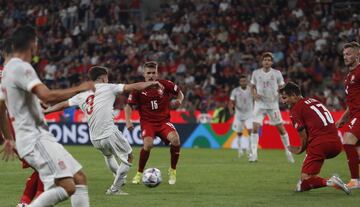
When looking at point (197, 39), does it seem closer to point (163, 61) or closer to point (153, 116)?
point (163, 61)

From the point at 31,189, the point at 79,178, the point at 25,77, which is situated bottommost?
the point at 31,189

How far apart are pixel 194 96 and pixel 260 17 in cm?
480

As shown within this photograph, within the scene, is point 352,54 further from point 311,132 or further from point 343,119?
point 311,132

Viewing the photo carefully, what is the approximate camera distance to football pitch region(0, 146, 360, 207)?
10.6 meters

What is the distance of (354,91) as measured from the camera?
12.4 meters

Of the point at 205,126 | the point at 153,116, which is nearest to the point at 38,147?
the point at 153,116

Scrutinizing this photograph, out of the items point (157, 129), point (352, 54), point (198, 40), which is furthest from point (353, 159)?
point (198, 40)

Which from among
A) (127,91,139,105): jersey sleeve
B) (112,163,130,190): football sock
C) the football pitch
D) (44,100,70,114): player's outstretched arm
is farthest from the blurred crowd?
(44,100,70,114): player's outstretched arm

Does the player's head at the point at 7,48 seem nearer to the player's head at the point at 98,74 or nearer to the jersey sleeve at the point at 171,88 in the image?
the player's head at the point at 98,74

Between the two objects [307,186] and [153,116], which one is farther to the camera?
[153,116]

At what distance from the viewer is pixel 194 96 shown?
2884cm

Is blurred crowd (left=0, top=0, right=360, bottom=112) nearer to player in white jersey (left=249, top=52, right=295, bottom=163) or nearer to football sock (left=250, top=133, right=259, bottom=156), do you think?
player in white jersey (left=249, top=52, right=295, bottom=163)

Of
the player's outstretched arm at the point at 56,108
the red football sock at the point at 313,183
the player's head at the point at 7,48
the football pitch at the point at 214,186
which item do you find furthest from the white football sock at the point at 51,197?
the red football sock at the point at 313,183

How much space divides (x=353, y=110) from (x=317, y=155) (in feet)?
4.45
